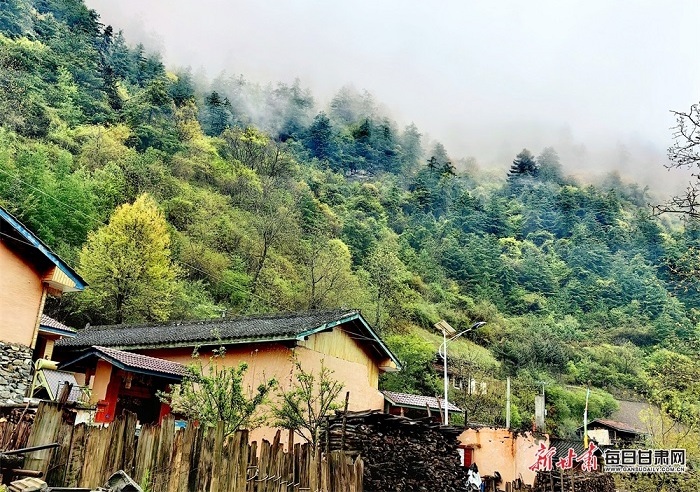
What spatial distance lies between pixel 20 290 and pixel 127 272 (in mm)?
15847

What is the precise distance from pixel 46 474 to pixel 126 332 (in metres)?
15.6

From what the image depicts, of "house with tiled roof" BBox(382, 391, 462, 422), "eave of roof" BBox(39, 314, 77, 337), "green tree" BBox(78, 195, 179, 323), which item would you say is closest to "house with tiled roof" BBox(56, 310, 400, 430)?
"house with tiled roof" BBox(382, 391, 462, 422)

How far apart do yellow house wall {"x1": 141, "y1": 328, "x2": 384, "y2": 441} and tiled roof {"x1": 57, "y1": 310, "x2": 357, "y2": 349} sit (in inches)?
16.4

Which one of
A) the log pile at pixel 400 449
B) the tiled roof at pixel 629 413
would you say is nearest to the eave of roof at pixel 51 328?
the log pile at pixel 400 449

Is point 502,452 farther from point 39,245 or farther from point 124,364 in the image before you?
point 39,245

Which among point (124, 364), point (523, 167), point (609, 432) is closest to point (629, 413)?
point (609, 432)

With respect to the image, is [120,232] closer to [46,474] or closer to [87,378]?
[87,378]

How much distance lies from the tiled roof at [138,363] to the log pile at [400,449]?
4985 mm

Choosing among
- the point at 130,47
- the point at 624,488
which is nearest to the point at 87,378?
the point at 624,488

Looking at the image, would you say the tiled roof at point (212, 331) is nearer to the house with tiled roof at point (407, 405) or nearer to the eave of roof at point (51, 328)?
the eave of roof at point (51, 328)

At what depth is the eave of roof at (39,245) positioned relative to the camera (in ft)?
41.7

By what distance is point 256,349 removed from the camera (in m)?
16.1

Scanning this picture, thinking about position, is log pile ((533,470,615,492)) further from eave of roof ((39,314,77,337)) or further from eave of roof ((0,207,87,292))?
eave of roof ((39,314,77,337))

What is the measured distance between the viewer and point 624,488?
1889cm
